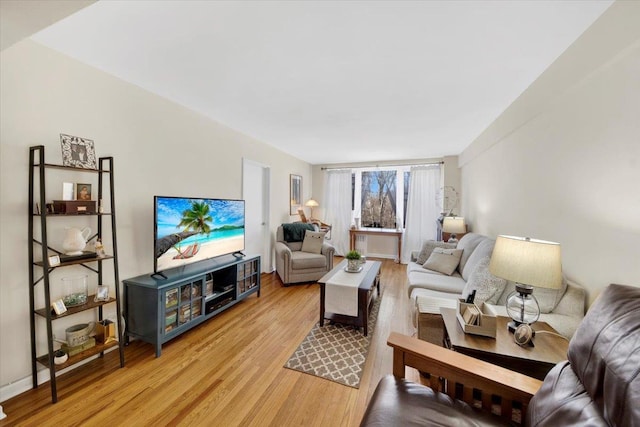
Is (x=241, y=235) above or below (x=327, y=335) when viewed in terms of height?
above

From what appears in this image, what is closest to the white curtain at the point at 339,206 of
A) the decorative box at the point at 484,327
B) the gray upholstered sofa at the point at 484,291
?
the gray upholstered sofa at the point at 484,291

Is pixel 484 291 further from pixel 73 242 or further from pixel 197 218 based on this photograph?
pixel 73 242

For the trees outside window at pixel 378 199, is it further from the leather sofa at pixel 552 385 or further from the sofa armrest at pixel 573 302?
the leather sofa at pixel 552 385

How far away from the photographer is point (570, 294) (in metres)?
1.52

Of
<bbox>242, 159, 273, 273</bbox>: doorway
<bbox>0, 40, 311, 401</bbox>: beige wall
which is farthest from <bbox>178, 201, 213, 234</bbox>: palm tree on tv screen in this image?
<bbox>242, 159, 273, 273</bbox>: doorway

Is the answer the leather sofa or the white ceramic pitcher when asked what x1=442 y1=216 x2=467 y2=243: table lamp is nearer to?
the leather sofa

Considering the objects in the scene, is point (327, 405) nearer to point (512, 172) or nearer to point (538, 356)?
point (538, 356)

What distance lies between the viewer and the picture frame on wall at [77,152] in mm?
1712

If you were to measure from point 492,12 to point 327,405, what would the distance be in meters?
2.53

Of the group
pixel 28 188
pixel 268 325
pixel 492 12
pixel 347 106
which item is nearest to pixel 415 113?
pixel 347 106

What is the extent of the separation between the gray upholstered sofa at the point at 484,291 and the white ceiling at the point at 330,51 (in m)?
1.58

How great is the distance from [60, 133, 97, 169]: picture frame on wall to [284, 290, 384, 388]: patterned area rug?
218 centimetres

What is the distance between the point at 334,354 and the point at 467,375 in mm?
1298

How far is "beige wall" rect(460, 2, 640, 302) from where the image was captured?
121cm
